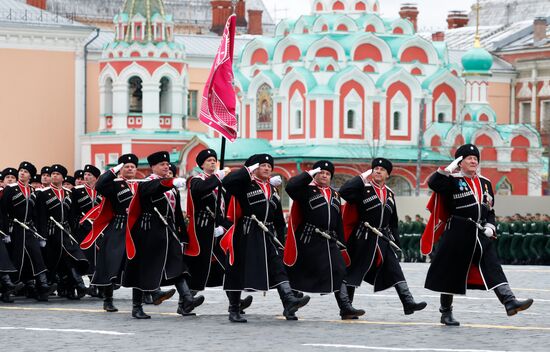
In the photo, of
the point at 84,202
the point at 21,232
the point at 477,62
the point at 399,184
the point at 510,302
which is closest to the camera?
the point at 510,302

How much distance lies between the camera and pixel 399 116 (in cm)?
5972

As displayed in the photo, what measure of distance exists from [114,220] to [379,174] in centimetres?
306

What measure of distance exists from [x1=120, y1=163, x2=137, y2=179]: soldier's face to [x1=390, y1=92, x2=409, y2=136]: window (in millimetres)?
41232

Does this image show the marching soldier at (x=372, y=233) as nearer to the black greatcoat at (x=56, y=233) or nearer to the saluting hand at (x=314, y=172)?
the saluting hand at (x=314, y=172)

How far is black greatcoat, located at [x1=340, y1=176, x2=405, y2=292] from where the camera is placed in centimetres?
1738

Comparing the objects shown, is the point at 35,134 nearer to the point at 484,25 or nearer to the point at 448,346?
the point at 484,25

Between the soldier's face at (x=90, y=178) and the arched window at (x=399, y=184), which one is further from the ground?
the soldier's face at (x=90, y=178)

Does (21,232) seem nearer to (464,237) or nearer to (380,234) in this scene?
(380,234)

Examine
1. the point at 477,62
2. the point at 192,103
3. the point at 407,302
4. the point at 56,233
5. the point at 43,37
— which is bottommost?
the point at 407,302

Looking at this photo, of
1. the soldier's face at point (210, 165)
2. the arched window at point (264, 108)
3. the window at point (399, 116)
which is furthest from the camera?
the arched window at point (264, 108)

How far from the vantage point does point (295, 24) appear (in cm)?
6022

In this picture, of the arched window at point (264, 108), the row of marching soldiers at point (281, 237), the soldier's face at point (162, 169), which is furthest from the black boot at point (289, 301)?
the arched window at point (264, 108)

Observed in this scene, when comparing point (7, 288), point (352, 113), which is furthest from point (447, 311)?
point (352, 113)

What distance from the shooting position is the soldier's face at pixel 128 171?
18.5 metres
